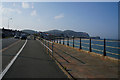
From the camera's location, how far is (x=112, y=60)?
906 cm

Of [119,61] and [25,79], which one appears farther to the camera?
[119,61]

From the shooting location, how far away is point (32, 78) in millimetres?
5711

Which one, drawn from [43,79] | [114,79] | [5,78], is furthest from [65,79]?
[5,78]

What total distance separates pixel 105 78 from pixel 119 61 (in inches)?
136

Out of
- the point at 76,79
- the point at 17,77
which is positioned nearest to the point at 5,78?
the point at 17,77

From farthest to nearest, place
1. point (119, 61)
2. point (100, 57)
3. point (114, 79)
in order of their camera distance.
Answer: point (100, 57), point (119, 61), point (114, 79)

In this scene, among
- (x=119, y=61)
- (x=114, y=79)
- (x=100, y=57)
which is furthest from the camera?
(x=100, y=57)

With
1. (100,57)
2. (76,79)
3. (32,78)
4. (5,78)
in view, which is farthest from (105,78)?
(100,57)

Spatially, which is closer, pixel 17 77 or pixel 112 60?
pixel 17 77

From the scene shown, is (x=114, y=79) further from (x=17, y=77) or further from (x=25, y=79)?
(x=17, y=77)

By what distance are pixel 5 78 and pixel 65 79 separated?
2488 millimetres

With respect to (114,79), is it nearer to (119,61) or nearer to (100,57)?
(119,61)

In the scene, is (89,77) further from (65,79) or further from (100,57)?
(100,57)

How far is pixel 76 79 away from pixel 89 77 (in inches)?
24.4
